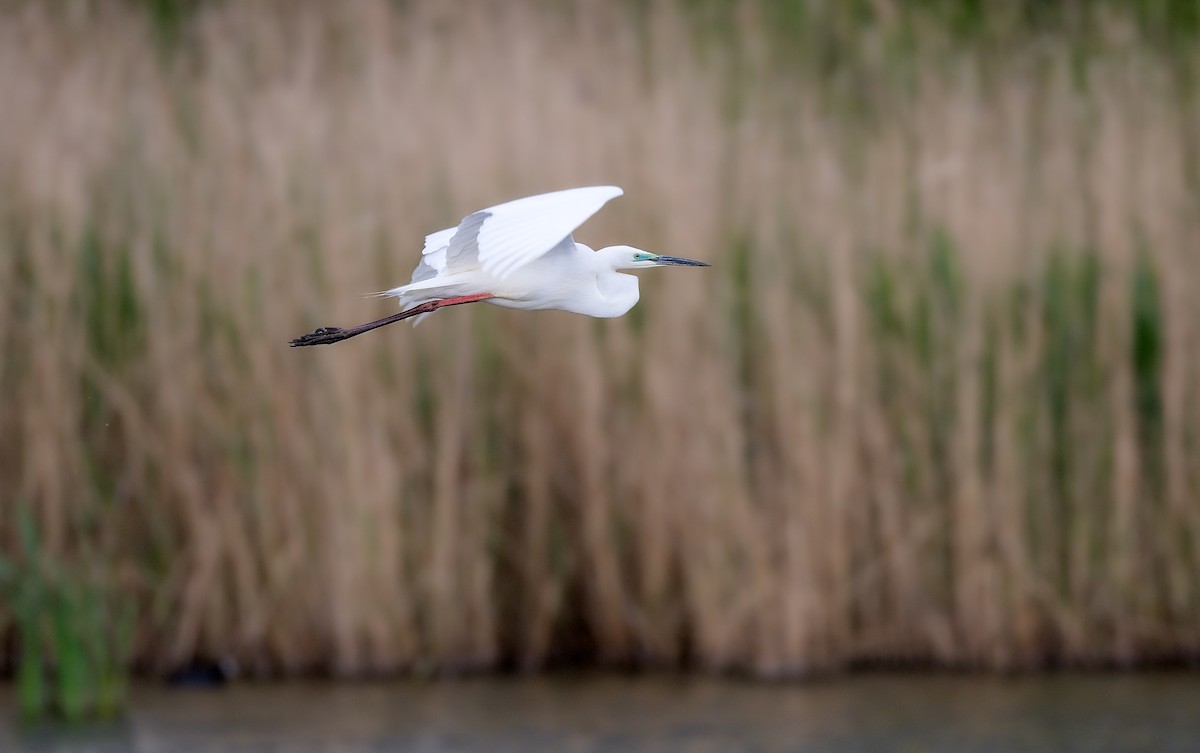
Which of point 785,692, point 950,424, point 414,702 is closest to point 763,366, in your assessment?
point 950,424

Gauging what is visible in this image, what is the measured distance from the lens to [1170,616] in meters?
5.57

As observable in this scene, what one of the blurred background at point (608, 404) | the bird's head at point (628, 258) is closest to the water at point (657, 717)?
the blurred background at point (608, 404)

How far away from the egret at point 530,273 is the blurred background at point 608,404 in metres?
1.95

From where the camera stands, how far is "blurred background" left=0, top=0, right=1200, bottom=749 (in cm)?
541

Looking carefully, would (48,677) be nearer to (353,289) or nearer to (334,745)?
(334,745)

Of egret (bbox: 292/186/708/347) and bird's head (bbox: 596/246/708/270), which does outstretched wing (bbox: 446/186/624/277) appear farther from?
bird's head (bbox: 596/246/708/270)

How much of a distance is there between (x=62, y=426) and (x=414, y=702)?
4.52ft

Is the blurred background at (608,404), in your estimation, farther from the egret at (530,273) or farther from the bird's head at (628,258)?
the egret at (530,273)

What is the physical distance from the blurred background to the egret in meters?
1.95

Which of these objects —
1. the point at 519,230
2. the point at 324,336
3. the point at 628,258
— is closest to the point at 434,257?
the point at 324,336

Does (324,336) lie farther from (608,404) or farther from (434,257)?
(608,404)

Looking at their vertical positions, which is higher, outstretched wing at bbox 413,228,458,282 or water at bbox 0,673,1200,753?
outstretched wing at bbox 413,228,458,282

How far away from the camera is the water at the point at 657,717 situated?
4996mm

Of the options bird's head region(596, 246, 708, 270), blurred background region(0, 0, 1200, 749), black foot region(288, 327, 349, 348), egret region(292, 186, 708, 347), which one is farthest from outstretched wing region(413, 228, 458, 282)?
blurred background region(0, 0, 1200, 749)
